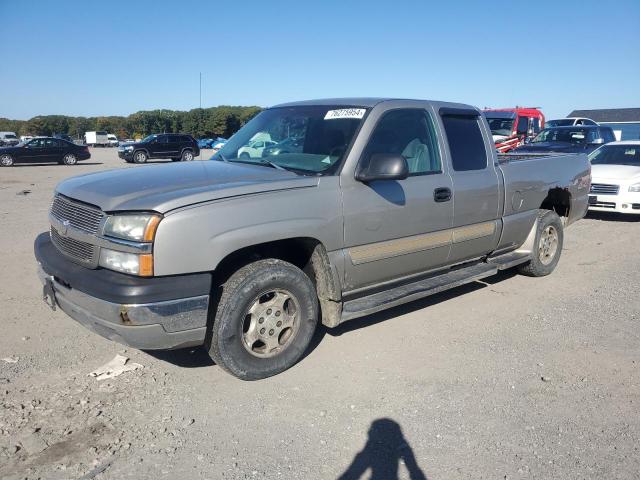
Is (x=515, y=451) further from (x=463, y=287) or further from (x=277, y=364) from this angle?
(x=463, y=287)

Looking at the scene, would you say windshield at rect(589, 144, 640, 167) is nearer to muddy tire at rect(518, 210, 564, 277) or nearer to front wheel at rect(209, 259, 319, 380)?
muddy tire at rect(518, 210, 564, 277)

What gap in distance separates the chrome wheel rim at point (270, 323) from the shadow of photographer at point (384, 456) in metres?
0.94

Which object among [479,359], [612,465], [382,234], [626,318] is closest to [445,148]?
[382,234]

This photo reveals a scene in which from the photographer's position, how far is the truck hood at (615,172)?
10328 mm

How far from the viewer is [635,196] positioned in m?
10.0

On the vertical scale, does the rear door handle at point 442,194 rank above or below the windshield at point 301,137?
below

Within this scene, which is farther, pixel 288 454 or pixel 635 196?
pixel 635 196

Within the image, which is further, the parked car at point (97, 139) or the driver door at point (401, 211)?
the parked car at point (97, 139)

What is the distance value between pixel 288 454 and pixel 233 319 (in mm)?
948

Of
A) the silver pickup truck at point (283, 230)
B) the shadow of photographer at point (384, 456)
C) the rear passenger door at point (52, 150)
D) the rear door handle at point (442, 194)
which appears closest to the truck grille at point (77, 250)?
the silver pickup truck at point (283, 230)

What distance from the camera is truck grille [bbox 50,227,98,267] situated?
11.1ft

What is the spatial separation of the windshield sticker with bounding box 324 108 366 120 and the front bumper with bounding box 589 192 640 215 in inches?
311

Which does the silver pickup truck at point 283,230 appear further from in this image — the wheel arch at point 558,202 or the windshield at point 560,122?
the windshield at point 560,122

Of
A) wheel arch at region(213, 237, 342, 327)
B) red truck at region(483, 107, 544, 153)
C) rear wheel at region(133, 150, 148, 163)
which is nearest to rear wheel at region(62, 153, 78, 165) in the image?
rear wheel at region(133, 150, 148, 163)
